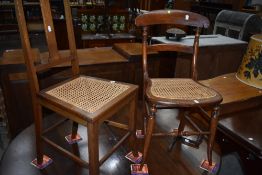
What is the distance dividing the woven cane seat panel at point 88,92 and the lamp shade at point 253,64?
1230mm

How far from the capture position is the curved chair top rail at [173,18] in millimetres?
1587

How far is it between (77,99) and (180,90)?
0.60 metres

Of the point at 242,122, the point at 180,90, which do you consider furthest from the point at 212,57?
the point at 180,90

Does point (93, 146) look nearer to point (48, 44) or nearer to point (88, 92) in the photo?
point (88, 92)

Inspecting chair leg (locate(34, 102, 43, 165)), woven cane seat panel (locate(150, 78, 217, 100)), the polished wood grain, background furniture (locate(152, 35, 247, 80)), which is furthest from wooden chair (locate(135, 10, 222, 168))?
background furniture (locate(152, 35, 247, 80))

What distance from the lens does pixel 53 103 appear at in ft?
4.25

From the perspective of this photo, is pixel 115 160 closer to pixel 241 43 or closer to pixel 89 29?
pixel 241 43

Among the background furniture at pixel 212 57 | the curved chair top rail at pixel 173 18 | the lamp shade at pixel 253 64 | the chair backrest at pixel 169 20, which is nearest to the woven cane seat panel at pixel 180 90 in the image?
the chair backrest at pixel 169 20

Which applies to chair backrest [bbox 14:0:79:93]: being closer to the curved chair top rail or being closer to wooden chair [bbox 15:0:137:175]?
wooden chair [bbox 15:0:137:175]

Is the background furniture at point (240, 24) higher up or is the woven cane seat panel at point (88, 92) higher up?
the background furniture at point (240, 24)

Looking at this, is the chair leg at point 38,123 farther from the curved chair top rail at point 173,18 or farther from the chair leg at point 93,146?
the curved chair top rail at point 173,18

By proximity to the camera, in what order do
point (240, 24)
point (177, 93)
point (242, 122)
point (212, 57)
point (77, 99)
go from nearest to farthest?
point (77, 99), point (177, 93), point (242, 122), point (212, 57), point (240, 24)

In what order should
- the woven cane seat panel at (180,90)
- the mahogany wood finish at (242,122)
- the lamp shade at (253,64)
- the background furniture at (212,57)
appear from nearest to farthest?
the woven cane seat panel at (180,90) → the mahogany wood finish at (242,122) → the lamp shade at (253,64) → the background furniture at (212,57)

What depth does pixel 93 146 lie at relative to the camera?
1.18 metres
